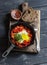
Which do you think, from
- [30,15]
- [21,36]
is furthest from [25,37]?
[30,15]

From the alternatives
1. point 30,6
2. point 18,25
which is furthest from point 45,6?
point 18,25

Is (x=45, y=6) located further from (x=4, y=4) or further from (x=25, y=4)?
(x=4, y=4)

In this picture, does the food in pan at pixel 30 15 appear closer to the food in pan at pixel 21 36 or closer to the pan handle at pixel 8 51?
the food in pan at pixel 21 36

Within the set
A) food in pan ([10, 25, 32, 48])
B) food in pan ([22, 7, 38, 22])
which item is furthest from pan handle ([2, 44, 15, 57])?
food in pan ([22, 7, 38, 22])

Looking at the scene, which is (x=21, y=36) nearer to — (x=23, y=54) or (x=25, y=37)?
(x=25, y=37)

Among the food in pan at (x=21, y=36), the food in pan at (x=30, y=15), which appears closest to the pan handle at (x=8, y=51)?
the food in pan at (x=21, y=36)

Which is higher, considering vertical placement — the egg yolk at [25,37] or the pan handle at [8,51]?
the egg yolk at [25,37]
